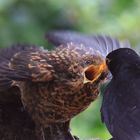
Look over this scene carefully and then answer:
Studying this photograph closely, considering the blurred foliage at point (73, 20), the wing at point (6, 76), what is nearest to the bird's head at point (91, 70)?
the wing at point (6, 76)

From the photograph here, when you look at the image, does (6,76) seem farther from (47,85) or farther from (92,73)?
(92,73)

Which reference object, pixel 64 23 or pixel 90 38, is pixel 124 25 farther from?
pixel 90 38

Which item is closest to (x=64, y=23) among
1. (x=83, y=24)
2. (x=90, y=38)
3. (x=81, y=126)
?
(x=83, y=24)

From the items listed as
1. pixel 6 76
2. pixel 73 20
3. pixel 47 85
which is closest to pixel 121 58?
pixel 47 85

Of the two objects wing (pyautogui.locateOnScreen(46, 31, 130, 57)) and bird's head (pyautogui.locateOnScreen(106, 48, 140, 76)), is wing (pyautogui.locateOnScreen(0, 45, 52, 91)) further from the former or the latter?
wing (pyautogui.locateOnScreen(46, 31, 130, 57))

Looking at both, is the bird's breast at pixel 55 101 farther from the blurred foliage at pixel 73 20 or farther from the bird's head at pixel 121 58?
the blurred foliage at pixel 73 20
